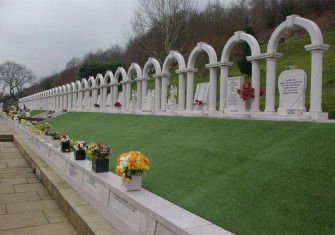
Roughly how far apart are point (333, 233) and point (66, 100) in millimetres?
29879

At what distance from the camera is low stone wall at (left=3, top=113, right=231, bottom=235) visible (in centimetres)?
323

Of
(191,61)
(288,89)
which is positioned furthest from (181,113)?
(288,89)

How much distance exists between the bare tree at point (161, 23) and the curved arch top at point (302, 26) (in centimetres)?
2408

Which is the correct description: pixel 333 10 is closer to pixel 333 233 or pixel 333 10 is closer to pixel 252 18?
pixel 252 18

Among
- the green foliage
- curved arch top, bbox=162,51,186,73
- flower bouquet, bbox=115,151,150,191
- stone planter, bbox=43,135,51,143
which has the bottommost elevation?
stone planter, bbox=43,135,51,143

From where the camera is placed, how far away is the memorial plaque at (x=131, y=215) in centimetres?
360

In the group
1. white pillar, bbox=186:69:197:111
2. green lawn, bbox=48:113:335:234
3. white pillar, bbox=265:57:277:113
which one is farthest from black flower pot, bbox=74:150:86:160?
white pillar, bbox=186:69:197:111

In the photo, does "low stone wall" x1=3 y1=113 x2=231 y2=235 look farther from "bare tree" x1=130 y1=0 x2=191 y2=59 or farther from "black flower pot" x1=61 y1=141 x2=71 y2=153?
"bare tree" x1=130 y1=0 x2=191 y2=59

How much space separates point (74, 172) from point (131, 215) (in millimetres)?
3208

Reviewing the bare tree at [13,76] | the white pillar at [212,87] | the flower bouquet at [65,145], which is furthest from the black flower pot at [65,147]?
the bare tree at [13,76]

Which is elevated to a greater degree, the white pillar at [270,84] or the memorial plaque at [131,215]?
the white pillar at [270,84]

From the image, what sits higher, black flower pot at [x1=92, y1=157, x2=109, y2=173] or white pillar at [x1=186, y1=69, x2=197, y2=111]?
white pillar at [x1=186, y1=69, x2=197, y2=111]

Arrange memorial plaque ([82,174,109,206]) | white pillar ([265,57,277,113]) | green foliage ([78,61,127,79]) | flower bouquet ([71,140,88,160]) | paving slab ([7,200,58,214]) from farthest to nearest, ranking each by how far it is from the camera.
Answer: green foliage ([78,61,127,79])
white pillar ([265,57,277,113])
flower bouquet ([71,140,88,160])
paving slab ([7,200,58,214])
memorial plaque ([82,174,109,206])

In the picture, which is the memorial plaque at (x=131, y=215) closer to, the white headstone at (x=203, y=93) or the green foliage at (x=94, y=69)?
the white headstone at (x=203, y=93)
